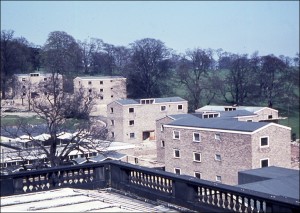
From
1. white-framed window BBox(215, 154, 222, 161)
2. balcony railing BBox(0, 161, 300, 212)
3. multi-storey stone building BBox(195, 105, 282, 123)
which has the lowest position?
white-framed window BBox(215, 154, 222, 161)

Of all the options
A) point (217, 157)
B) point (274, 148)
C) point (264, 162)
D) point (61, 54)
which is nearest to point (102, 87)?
point (61, 54)

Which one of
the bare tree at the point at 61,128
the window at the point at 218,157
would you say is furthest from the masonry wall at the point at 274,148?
the bare tree at the point at 61,128

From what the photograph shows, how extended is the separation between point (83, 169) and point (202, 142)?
1507 cm

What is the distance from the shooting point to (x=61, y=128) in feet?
64.7

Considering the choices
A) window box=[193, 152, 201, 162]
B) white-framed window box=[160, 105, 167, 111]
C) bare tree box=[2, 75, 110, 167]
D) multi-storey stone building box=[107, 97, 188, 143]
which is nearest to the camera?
bare tree box=[2, 75, 110, 167]

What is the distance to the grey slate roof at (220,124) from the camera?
753 inches

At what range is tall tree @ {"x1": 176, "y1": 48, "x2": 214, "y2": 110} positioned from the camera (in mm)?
38750

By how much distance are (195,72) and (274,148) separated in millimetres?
22600

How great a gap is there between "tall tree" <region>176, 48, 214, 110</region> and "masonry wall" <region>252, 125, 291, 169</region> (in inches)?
701

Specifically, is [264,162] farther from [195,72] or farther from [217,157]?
[195,72]

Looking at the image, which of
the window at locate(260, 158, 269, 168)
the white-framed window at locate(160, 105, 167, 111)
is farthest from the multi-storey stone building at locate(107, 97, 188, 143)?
the window at locate(260, 158, 269, 168)

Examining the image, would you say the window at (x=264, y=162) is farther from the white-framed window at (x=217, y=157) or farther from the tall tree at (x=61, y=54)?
the tall tree at (x=61, y=54)

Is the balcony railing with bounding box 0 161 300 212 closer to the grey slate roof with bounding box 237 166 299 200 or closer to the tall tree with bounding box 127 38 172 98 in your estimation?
the grey slate roof with bounding box 237 166 299 200

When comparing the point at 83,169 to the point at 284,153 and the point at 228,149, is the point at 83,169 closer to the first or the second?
the point at 228,149
